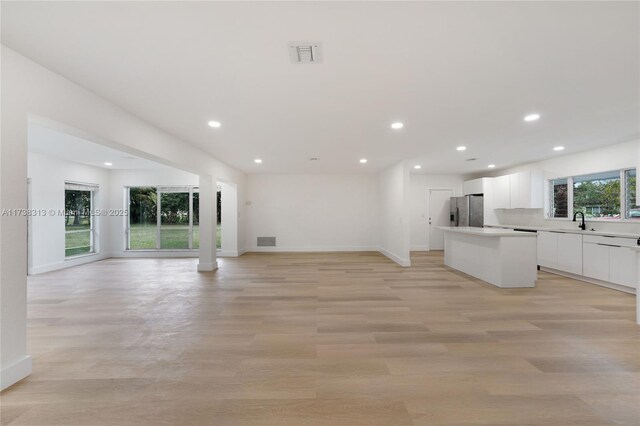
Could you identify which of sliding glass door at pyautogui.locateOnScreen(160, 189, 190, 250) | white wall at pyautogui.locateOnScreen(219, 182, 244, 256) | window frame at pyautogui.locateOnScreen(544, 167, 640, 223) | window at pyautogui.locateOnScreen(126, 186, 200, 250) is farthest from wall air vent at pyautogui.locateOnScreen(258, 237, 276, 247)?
window frame at pyautogui.locateOnScreen(544, 167, 640, 223)

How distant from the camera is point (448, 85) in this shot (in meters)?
2.89

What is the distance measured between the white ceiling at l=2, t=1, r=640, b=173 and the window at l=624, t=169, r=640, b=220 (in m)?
1.73

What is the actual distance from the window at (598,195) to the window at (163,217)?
10.4 metres

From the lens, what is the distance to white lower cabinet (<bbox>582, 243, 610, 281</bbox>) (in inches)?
195

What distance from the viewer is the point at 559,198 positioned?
22.4 ft

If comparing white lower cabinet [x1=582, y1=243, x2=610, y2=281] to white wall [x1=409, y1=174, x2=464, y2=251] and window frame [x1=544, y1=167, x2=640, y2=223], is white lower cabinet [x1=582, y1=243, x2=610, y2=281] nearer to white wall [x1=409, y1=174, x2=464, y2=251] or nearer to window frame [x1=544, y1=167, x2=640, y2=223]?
window frame [x1=544, y1=167, x2=640, y2=223]

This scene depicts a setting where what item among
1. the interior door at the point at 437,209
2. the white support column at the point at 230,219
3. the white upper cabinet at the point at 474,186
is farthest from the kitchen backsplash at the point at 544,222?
the white support column at the point at 230,219

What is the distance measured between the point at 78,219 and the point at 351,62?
9126 millimetres

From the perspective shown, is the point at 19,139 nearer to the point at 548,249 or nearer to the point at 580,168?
the point at 548,249

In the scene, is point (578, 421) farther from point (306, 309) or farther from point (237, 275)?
point (237, 275)

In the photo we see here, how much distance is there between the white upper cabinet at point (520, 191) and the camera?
7086mm

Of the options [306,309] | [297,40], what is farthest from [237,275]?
[297,40]

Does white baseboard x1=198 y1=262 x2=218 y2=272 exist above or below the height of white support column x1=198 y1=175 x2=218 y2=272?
below

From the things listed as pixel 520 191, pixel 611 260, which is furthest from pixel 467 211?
pixel 611 260
